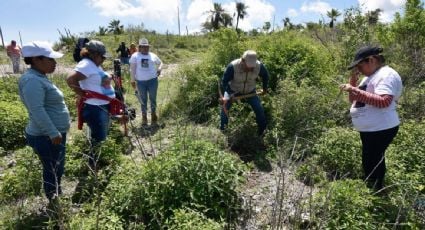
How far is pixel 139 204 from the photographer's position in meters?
3.46

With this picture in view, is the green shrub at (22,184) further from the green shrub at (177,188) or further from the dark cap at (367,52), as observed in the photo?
the dark cap at (367,52)

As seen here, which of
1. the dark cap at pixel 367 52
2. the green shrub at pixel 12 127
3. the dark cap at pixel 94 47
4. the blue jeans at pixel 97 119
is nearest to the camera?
the dark cap at pixel 367 52

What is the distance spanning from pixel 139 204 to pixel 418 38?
8.97m

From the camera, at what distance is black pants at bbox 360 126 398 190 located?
3.53 m

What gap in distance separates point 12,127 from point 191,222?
426 cm

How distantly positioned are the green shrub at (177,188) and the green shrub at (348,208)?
82 centimetres

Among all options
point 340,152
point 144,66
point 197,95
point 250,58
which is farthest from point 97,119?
point 197,95

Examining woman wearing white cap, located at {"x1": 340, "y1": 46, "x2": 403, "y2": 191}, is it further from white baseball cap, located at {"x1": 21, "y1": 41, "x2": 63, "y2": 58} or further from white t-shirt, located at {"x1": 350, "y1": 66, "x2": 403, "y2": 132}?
white baseball cap, located at {"x1": 21, "y1": 41, "x2": 63, "y2": 58}

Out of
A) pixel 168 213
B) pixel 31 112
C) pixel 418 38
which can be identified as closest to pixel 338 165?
pixel 168 213

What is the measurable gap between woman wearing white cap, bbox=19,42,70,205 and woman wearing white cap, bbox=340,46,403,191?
2.54 metres

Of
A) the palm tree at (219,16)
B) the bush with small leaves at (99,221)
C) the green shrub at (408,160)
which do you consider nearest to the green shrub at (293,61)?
the green shrub at (408,160)

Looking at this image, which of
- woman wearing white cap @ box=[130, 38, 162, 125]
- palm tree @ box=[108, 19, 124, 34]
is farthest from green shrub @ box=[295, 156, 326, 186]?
palm tree @ box=[108, 19, 124, 34]

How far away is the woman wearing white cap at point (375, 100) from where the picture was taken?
3.31 metres

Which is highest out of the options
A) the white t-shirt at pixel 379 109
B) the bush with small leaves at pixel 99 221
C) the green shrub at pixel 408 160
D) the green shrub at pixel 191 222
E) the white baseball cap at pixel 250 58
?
the white baseball cap at pixel 250 58
